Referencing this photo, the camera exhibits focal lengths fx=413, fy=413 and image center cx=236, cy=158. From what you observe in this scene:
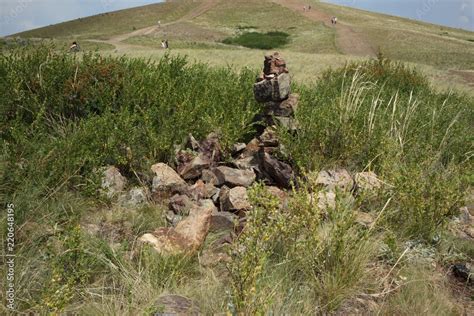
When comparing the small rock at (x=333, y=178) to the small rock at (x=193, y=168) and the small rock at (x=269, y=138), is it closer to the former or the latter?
the small rock at (x=269, y=138)

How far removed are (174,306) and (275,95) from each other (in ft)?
13.6

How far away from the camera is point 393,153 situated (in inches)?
224

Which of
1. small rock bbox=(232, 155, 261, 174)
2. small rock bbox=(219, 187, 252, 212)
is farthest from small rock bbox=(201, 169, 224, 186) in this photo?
small rock bbox=(232, 155, 261, 174)

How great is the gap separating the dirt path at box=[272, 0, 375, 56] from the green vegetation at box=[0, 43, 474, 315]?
28567 mm

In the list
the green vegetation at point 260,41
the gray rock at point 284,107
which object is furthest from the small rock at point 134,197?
the green vegetation at point 260,41

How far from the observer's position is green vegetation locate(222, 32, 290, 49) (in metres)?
37.0

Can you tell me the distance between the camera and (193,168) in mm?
5293

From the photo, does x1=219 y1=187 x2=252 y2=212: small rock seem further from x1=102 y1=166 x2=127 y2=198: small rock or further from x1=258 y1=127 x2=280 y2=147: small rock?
x1=258 y1=127 x2=280 y2=147: small rock

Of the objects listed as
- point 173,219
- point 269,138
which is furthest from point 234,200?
point 269,138

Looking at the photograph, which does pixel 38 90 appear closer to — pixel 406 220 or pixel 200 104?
pixel 200 104

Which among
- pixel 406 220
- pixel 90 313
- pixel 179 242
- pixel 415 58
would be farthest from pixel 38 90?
pixel 415 58

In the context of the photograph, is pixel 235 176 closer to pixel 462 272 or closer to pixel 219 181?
pixel 219 181

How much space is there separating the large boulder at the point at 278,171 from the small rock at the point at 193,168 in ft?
2.60

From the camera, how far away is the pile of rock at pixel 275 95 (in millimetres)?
6246
